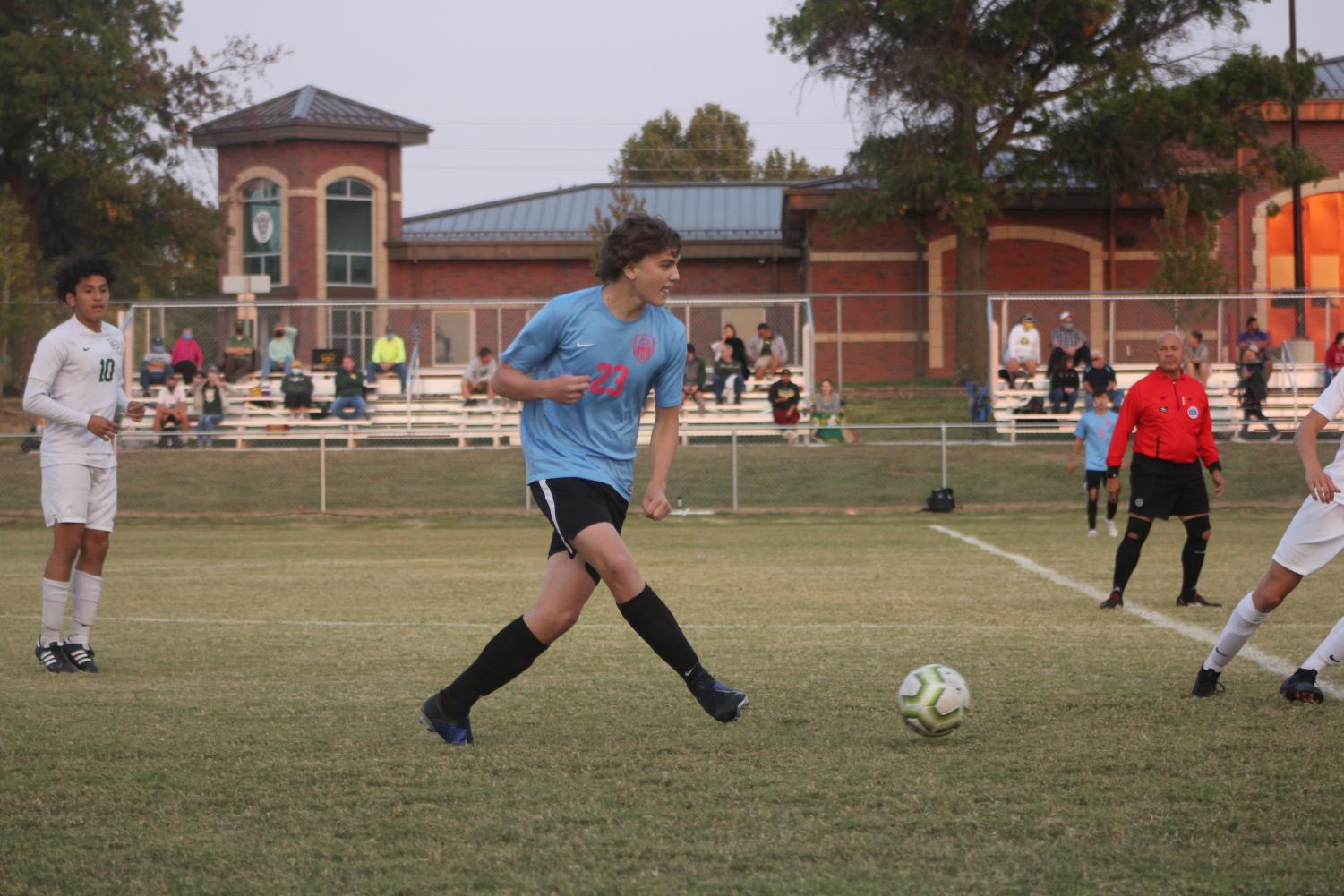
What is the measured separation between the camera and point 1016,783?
489cm

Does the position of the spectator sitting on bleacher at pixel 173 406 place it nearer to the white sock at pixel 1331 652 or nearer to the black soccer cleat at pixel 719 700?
the black soccer cleat at pixel 719 700

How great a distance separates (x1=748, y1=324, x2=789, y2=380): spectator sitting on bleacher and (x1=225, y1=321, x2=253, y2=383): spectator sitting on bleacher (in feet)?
28.4

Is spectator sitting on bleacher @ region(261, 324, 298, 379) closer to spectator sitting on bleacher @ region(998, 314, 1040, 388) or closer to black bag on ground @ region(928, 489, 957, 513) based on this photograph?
black bag on ground @ region(928, 489, 957, 513)

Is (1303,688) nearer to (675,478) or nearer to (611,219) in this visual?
(675,478)

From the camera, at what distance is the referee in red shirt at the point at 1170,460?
10.3 m

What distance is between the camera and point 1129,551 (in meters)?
10.4

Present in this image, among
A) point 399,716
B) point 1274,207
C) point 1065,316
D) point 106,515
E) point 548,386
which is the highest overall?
point 1274,207

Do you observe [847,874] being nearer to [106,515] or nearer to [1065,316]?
[106,515]

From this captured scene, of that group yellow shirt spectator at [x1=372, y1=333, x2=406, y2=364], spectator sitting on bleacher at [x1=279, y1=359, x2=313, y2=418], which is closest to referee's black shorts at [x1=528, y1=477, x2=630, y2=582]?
spectator sitting on bleacher at [x1=279, y1=359, x2=313, y2=418]

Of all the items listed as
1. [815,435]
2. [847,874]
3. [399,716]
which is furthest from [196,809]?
[815,435]

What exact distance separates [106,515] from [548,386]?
350 cm

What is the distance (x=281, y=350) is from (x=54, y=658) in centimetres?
1874

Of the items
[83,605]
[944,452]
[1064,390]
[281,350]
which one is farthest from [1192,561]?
[281,350]

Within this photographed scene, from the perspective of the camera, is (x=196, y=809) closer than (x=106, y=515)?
Yes
